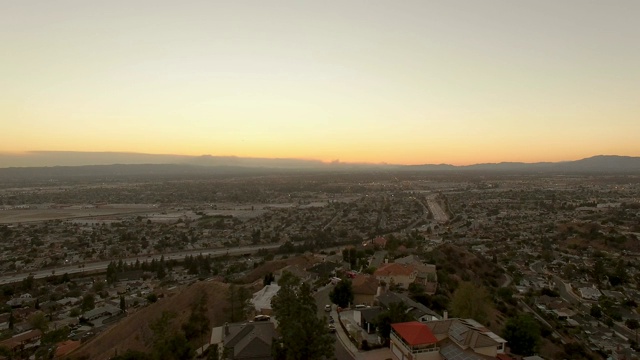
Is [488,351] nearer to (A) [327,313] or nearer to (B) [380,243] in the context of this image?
(A) [327,313]

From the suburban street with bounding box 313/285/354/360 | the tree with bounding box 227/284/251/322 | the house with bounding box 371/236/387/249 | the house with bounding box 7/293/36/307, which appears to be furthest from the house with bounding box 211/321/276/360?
the house with bounding box 371/236/387/249

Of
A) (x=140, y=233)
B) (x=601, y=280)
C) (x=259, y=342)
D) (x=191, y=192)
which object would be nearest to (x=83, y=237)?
(x=140, y=233)

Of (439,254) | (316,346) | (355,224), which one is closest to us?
(316,346)

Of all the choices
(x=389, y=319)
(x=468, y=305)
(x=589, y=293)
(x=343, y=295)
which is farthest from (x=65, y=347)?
(x=589, y=293)

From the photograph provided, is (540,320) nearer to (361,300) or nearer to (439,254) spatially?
(439,254)

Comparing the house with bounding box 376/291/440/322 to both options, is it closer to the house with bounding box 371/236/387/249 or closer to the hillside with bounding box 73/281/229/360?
the hillside with bounding box 73/281/229/360

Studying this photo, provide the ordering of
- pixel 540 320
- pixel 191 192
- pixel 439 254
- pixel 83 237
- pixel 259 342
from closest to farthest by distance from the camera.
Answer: pixel 259 342 < pixel 540 320 < pixel 439 254 < pixel 83 237 < pixel 191 192

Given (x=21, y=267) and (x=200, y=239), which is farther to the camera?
(x=200, y=239)
